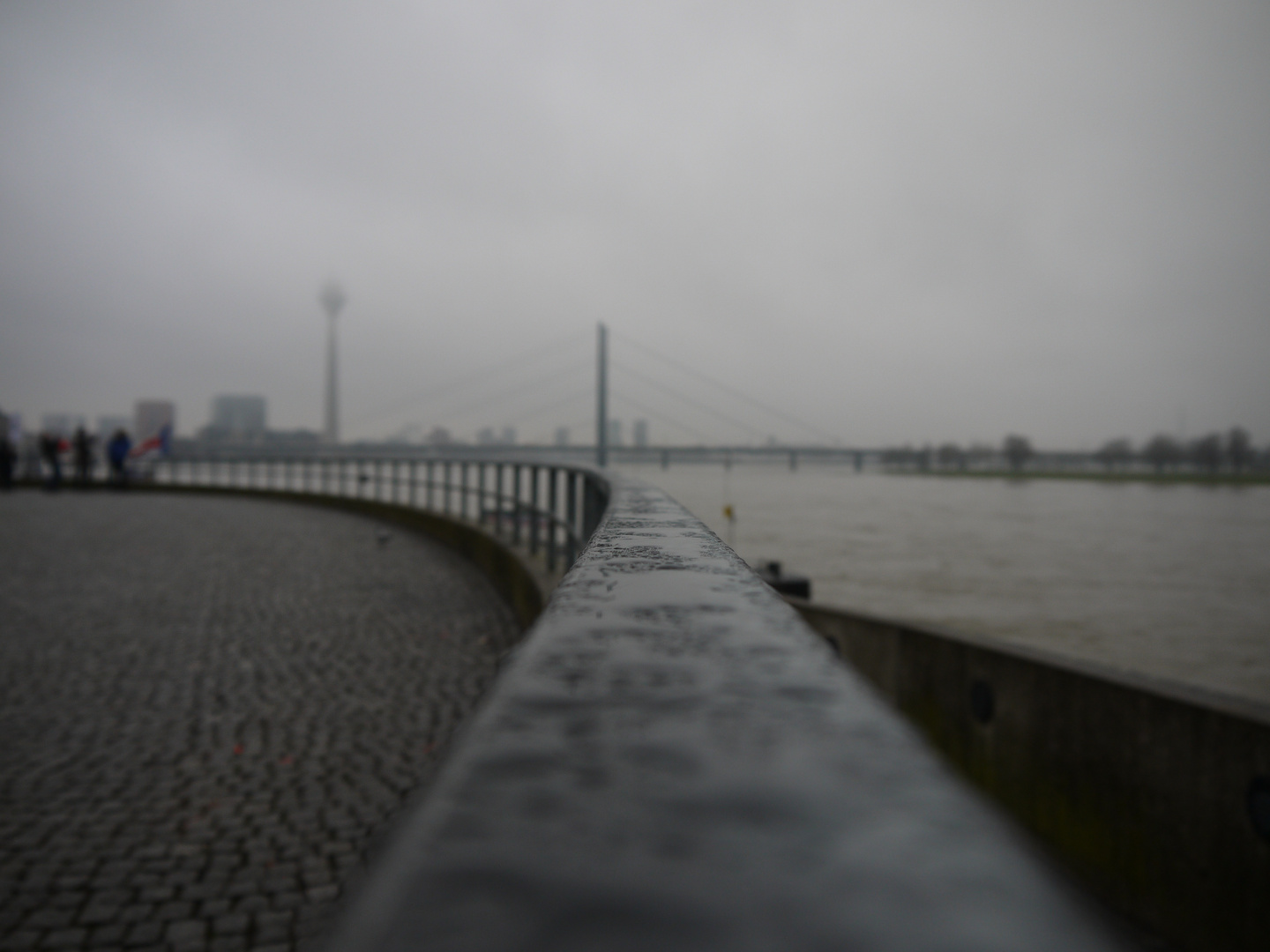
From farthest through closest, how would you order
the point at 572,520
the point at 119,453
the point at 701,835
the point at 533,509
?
the point at 119,453 < the point at 533,509 < the point at 572,520 < the point at 701,835

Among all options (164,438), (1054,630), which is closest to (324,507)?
(164,438)

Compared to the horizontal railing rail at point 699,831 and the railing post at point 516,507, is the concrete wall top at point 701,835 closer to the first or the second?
the horizontal railing rail at point 699,831

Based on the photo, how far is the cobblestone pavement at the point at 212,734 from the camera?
245cm

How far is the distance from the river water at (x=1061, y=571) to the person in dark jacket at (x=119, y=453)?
13447 mm

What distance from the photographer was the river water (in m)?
12.3

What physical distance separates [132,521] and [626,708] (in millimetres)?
15185

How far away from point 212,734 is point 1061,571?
22.3 metres

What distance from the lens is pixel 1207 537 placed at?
33.0 m

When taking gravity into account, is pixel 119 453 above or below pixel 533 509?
above

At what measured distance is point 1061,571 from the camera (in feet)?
72.0

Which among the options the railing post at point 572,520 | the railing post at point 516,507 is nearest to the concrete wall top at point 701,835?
the railing post at point 572,520

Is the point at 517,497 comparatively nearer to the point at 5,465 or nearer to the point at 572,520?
the point at 572,520

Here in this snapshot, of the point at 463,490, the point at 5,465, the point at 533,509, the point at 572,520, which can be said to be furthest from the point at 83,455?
the point at 572,520

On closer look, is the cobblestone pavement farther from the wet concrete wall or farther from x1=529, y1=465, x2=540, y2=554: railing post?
the wet concrete wall
